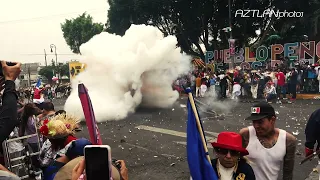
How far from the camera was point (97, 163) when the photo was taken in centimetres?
159

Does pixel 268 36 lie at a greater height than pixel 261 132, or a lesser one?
greater

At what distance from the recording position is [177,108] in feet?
49.3

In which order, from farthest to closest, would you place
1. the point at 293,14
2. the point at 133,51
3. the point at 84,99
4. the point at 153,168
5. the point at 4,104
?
the point at 293,14 < the point at 133,51 < the point at 153,168 < the point at 84,99 < the point at 4,104

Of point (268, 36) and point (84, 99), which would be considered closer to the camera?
point (84, 99)

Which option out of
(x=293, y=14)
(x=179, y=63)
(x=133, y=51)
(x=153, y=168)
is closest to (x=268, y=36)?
(x=293, y=14)

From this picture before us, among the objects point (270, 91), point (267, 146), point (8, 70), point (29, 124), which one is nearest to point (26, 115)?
point (29, 124)

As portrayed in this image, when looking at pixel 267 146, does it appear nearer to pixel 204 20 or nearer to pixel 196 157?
pixel 196 157

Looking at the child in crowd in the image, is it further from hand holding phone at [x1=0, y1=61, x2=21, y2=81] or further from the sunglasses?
hand holding phone at [x1=0, y1=61, x2=21, y2=81]

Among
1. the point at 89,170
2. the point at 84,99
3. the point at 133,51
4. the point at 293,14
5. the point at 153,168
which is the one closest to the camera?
the point at 89,170

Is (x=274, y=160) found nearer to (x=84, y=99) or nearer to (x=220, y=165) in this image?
(x=220, y=165)

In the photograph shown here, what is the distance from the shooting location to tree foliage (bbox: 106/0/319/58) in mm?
27781

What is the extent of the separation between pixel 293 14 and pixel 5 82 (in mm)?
27012

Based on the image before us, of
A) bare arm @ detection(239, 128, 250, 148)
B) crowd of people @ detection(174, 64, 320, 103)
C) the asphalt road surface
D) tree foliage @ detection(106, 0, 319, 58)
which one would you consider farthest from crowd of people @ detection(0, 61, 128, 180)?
tree foliage @ detection(106, 0, 319, 58)

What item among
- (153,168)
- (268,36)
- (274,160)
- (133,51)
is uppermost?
(268,36)
